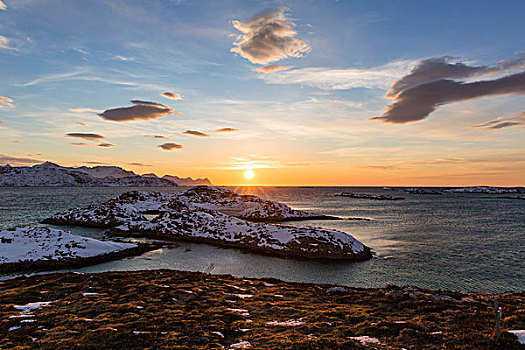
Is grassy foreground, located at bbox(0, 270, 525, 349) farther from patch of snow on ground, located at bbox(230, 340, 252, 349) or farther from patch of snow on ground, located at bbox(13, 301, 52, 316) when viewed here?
patch of snow on ground, located at bbox(13, 301, 52, 316)

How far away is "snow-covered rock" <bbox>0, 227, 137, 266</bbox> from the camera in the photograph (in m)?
32.8

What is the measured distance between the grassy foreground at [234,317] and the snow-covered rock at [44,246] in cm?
1114

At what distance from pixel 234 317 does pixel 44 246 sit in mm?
31814

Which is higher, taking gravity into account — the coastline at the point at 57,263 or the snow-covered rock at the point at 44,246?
the snow-covered rock at the point at 44,246

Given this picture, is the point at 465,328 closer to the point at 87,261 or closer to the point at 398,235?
the point at 87,261

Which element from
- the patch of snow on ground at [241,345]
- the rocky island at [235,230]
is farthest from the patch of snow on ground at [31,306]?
the rocky island at [235,230]

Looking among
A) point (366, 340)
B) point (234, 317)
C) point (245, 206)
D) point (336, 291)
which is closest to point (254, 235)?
point (336, 291)

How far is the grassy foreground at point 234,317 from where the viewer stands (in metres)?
12.5

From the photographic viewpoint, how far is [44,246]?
3491 centimetres

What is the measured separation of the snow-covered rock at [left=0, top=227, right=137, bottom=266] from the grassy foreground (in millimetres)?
11140

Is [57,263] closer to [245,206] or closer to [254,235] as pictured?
[254,235]

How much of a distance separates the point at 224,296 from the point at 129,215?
179ft

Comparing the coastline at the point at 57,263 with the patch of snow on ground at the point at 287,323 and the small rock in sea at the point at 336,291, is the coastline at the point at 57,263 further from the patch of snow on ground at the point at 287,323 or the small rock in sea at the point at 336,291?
the patch of snow on ground at the point at 287,323

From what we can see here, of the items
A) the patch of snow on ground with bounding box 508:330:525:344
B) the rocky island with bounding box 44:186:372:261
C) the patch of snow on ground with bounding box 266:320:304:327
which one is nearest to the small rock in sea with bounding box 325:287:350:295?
the patch of snow on ground with bounding box 266:320:304:327
